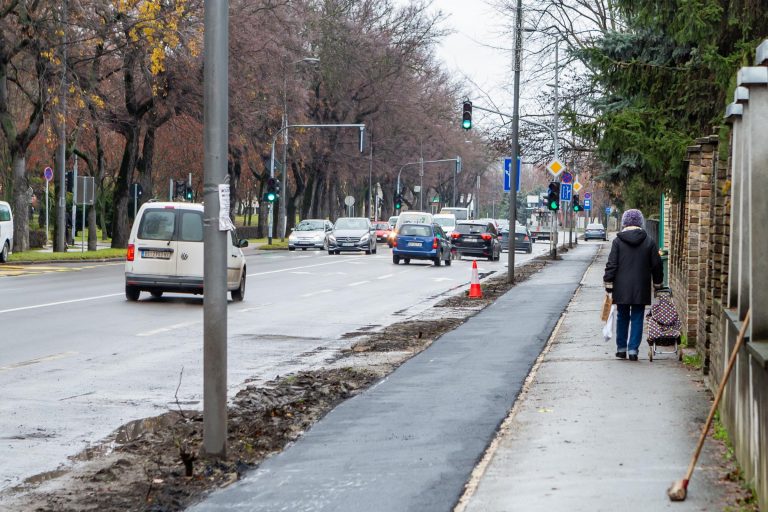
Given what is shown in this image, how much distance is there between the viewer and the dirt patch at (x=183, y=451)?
744 centimetres

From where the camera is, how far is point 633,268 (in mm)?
14242

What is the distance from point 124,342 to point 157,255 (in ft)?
23.1

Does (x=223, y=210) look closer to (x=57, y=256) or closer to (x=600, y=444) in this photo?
(x=600, y=444)

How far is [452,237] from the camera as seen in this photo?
52594 mm

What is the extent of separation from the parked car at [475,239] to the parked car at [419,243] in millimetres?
6416

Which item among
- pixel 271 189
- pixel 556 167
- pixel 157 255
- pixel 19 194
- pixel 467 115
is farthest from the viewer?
pixel 271 189

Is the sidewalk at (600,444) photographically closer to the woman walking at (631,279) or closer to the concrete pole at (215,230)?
the woman walking at (631,279)

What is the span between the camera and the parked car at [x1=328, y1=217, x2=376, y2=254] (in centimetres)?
5519

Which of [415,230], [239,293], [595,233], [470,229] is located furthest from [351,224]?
[595,233]

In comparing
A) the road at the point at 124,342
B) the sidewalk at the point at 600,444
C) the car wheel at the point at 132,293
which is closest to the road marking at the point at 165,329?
the road at the point at 124,342

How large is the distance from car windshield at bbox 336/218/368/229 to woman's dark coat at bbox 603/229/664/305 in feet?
138

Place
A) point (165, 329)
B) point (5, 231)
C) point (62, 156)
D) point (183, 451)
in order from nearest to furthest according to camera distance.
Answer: point (183, 451)
point (165, 329)
point (5, 231)
point (62, 156)

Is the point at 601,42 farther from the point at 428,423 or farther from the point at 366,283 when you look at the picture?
the point at 428,423

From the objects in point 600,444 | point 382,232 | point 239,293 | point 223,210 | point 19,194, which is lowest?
point 382,232
